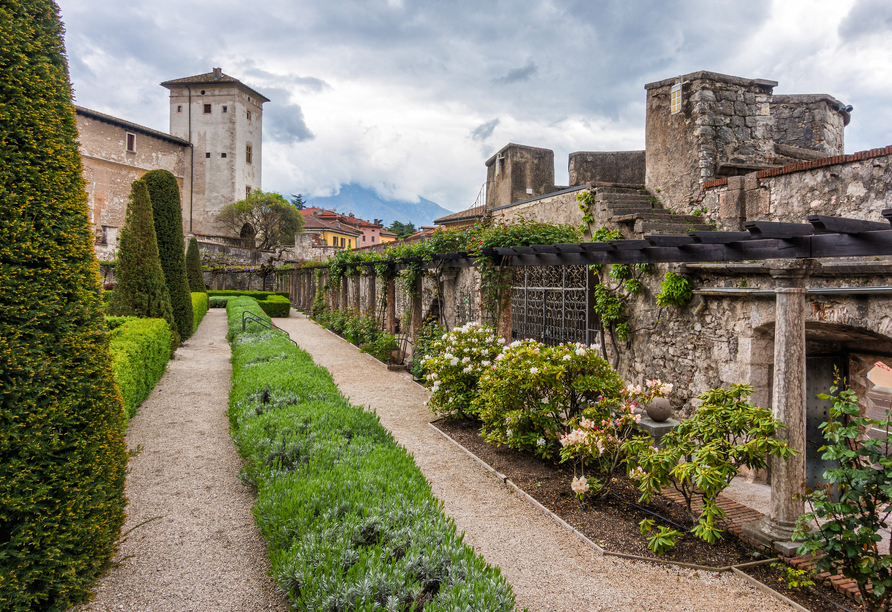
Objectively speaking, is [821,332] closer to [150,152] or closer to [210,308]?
[210,308]

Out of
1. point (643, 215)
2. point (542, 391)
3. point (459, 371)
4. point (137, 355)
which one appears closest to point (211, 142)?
point (137, 355)

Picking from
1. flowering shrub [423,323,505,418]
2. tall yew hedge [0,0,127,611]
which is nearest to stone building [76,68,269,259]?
flowering shrub [423,323,505,418]

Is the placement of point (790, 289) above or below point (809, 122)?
below

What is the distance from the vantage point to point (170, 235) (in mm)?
12422

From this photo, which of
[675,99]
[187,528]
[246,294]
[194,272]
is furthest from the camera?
[246,294]

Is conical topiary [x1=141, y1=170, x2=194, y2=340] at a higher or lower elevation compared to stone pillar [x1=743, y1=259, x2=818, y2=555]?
higher

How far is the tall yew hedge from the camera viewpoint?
259cm

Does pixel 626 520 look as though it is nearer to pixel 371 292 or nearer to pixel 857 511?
pixel 857 511

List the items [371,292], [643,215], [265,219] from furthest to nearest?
[265,219]
[371,292]
[643,215]

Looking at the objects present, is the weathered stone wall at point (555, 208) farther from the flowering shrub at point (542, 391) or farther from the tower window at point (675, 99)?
→ the flowering shrub at point (542, 391)

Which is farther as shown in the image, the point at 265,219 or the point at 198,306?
the point at 265,219

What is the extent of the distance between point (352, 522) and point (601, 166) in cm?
1232

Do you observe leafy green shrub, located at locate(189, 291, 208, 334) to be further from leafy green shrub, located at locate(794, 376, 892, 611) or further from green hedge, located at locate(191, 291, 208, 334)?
leafy green shrub, located at locate(794, 376, 892, 611)

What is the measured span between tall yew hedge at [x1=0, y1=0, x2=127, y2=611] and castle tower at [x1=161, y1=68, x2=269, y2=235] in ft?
139
